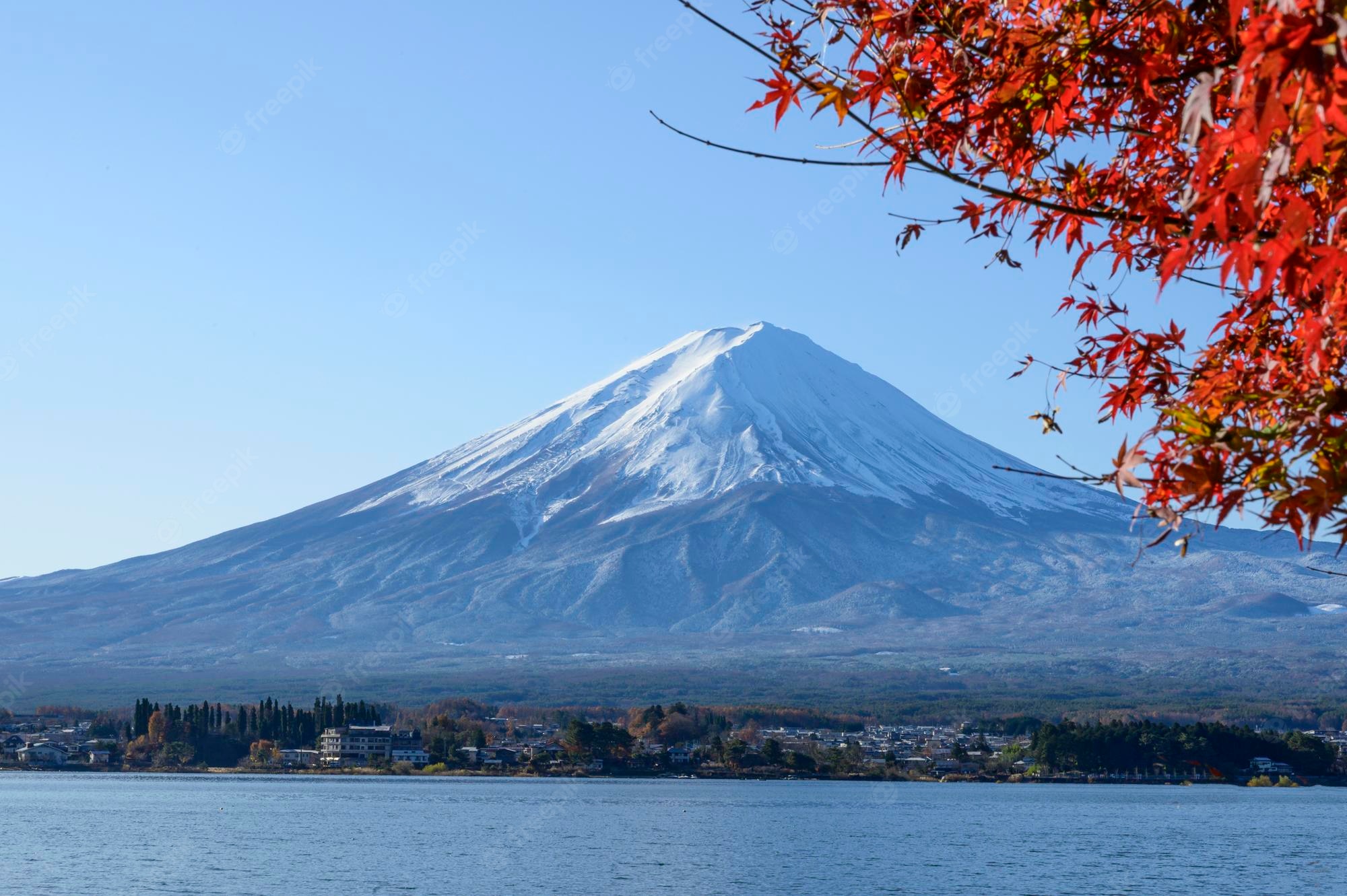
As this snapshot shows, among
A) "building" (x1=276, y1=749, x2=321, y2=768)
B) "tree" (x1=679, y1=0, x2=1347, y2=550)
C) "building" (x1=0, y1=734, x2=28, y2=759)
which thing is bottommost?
"building" (x1=276, y1=749, x2=321, y2=768)

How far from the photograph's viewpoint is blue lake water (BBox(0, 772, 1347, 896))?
167 feet

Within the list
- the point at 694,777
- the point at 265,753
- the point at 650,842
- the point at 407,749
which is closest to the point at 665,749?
the point at 694,777

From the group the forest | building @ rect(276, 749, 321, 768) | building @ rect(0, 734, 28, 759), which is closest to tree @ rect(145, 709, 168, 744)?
building @ rect(276, 749, 321, 768)

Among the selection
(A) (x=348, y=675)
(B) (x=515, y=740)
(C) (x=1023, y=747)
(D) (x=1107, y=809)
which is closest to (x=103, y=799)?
(B) (x=515, y=740)

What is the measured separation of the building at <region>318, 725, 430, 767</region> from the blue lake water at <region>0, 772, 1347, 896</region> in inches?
294

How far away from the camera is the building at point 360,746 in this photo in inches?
4921

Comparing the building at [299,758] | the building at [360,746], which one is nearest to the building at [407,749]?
the building at [360,746]

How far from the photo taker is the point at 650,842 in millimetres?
67125

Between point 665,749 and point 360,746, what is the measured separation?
994 inches

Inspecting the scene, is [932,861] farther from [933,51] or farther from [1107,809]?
[933,51]

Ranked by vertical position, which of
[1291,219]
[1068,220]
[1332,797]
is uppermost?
[1068,220]

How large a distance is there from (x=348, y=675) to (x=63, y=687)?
A: 1340 inches

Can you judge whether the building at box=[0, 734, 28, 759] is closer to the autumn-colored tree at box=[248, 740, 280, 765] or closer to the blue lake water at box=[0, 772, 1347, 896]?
the blue lake water at box=[0, 772, 1347, 896]

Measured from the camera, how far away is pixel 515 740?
443 ft
